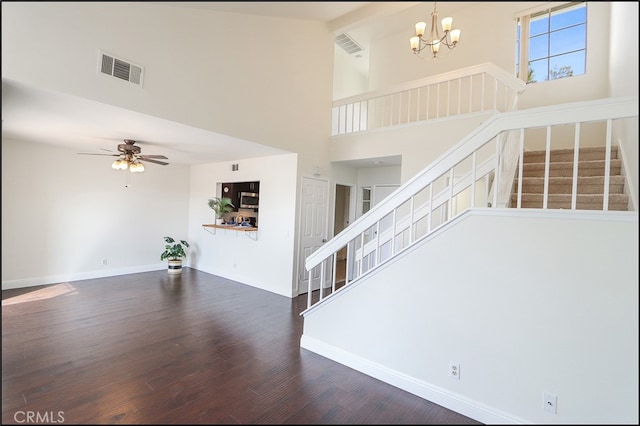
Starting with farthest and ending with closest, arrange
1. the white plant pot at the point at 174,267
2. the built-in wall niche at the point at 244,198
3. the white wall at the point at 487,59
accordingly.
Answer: the built-in wall niche at the point at 244,198 < the white plant pot at the point at 174,267 < the white wall at the point at 487,59

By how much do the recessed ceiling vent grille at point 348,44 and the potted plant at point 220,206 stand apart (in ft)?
15.1

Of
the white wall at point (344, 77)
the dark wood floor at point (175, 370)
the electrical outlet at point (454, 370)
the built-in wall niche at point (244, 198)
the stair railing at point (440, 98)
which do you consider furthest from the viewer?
the white wall at point (344, 77)

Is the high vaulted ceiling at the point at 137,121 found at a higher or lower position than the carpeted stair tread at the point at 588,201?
higher

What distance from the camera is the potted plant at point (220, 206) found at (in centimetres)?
627

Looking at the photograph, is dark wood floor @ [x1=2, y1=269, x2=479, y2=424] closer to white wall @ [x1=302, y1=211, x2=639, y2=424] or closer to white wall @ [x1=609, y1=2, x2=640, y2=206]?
white wall @ [x1=302, y1=211, x2=639, y2=424]

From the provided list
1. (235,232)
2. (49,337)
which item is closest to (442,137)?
(235,232)

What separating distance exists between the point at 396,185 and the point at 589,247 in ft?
14.3

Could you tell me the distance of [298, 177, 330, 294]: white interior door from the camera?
534 cm

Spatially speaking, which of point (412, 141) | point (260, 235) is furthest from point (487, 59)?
point (260, 235)

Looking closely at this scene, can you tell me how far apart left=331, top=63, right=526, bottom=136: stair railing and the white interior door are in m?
1.27

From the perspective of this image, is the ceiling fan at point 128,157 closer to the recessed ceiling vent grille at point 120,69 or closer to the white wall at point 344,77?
the recessed ceiling vent grille at point 120,69

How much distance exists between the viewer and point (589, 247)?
1.77m

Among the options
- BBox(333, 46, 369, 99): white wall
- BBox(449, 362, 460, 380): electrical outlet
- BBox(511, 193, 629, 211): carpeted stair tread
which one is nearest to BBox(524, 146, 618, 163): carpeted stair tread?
BBox(511, 193, 629, 211): carpeted stair tread

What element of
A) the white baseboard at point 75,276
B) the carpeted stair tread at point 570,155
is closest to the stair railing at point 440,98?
the carpeted stair tread at point 570,155
